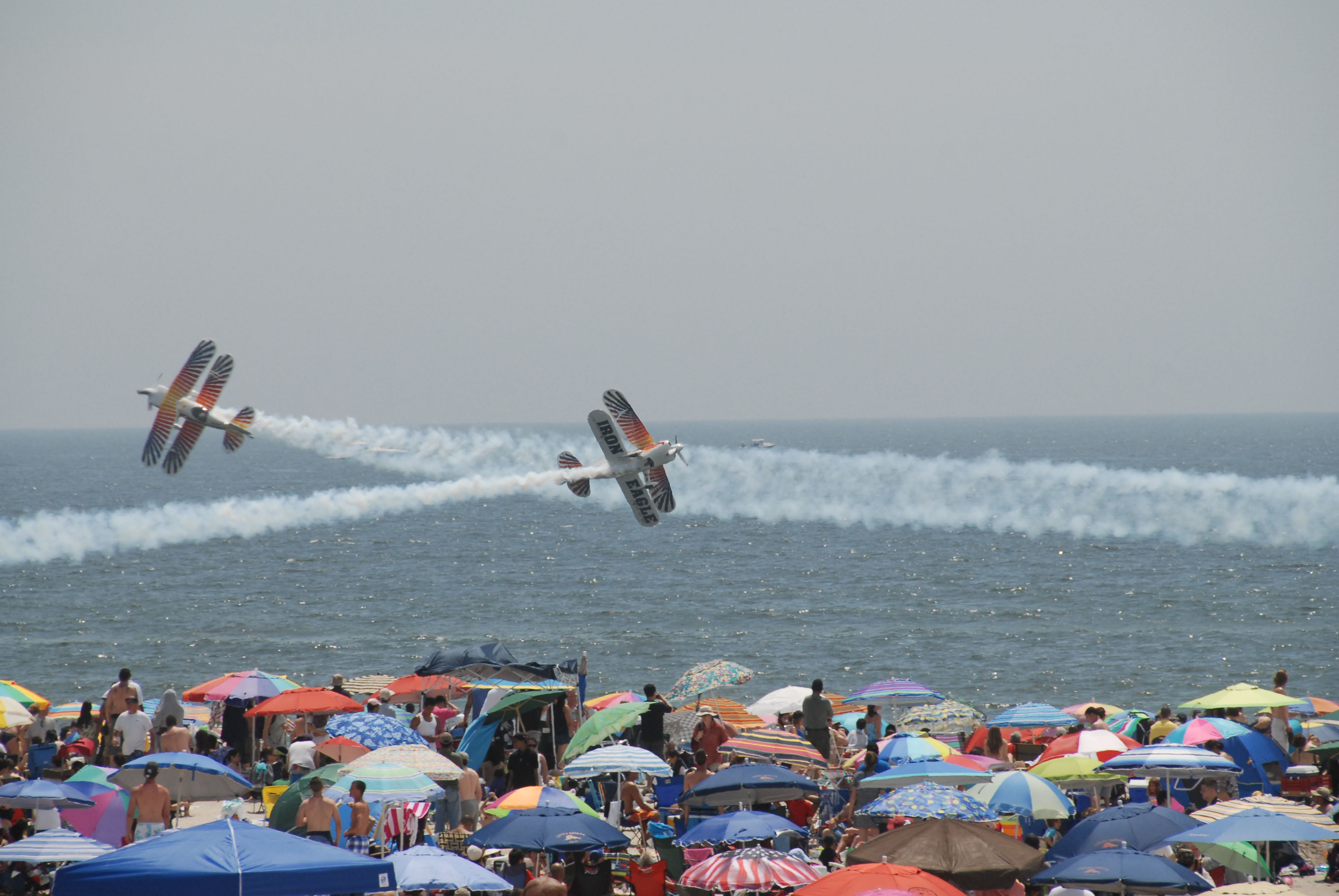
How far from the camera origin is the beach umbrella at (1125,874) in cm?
1122

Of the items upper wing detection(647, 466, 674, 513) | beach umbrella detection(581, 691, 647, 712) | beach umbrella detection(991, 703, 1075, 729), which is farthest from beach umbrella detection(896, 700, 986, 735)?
upper wing detection(647, 466, 674, 513)

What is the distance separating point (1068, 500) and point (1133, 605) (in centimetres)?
4260

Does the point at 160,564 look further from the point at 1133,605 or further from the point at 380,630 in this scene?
the point at 1133,605

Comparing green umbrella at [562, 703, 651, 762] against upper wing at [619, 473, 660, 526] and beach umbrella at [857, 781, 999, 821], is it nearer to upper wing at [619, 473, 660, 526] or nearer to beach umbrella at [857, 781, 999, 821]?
beach umbrella at [857, 781, 999, 821]

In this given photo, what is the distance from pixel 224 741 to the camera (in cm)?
2211

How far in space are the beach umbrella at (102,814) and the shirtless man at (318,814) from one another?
221 centimetres

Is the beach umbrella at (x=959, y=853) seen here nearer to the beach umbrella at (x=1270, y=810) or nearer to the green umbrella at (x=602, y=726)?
the beach umbrella at (x=1270, y=810)

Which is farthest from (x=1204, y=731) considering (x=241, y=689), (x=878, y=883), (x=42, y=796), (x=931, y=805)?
(x=241, y=689)

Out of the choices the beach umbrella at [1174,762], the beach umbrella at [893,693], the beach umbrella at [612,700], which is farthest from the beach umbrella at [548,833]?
the beach umbrella at [893,693]

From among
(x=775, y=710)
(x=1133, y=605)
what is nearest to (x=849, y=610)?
(x=1133, y=605)

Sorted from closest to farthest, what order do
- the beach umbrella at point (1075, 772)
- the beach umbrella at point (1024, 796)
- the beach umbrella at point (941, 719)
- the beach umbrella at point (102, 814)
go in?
the beach umbrella at point (1024, 796) < the beach umbrella at point (102, 814) < the beach umbrella at point (1075, 772) < the beach umbrella at point (941, 719)

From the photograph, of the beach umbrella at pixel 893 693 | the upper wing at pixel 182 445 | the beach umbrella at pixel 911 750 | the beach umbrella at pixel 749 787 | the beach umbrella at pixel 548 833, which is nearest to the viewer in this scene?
the beach umbrella at pixel 548 833

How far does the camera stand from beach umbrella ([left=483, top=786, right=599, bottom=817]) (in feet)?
44.7

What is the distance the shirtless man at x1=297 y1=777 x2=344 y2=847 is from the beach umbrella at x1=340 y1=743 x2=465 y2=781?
0.37 meters
